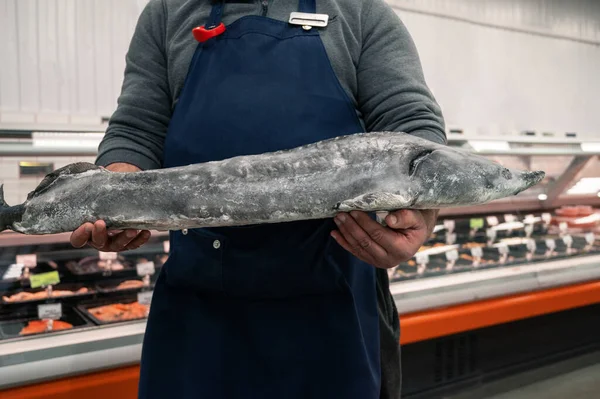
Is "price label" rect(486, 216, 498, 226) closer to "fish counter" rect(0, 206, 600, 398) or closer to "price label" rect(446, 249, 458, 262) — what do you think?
"fish counter" rect(0, 206, 600, 398)

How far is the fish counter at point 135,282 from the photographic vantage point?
2062 millimetres

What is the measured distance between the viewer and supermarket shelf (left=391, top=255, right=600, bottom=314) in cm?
285

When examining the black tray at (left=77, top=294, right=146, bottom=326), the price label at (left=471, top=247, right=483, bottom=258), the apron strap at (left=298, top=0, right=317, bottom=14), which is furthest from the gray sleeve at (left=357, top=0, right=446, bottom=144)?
the price label at (left=471, top=247, right=483, bottom=258)

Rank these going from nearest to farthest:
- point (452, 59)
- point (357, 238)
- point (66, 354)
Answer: point (357, 238), point (66, 354), point (452, 59)

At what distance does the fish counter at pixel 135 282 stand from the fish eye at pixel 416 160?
5.03 ft

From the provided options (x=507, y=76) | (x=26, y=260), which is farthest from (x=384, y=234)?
(x=507, y=76)

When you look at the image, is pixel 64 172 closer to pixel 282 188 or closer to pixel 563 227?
pixel 282 188

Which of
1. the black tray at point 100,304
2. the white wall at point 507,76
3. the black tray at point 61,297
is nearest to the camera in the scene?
the black tray at point 100,304

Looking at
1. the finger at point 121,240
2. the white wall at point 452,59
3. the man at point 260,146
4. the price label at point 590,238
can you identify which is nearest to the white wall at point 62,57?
the white wall at point 452,59

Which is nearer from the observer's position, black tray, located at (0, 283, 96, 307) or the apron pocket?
the apron pocket

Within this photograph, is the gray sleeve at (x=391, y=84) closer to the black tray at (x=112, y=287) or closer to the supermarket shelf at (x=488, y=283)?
the supermarket shelf at (x=488, y=283)

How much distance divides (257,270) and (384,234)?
0.35 metres

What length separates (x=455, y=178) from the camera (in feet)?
3.39

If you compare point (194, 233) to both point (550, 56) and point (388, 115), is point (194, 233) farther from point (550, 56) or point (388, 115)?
point (550, 56)
